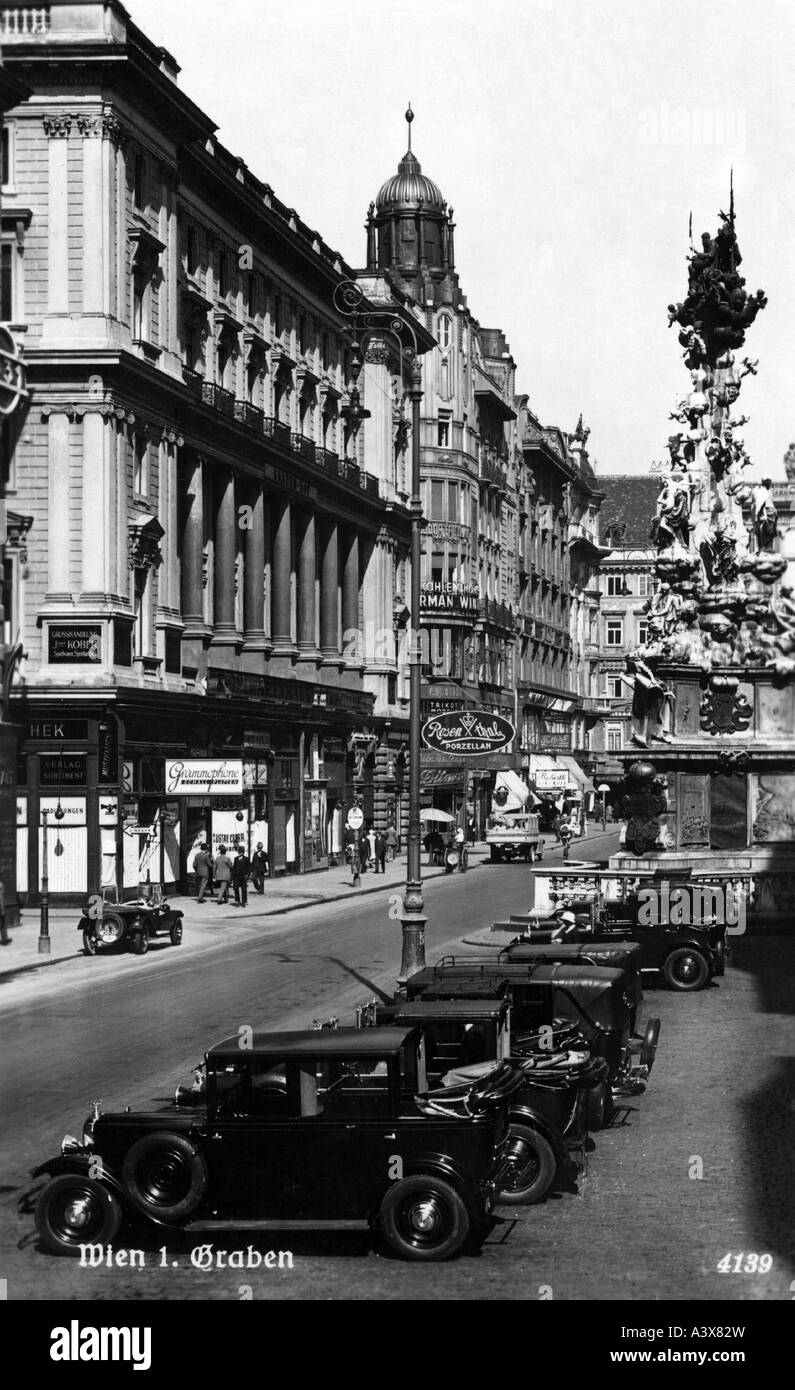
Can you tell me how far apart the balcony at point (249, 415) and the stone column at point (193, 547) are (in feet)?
11.4

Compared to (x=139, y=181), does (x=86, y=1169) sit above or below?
below

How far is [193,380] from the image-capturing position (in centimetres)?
5203

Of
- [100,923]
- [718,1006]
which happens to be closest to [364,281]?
[100,923]

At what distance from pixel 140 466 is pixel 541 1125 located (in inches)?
1344

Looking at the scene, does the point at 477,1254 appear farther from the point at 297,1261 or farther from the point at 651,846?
the point at 651,846

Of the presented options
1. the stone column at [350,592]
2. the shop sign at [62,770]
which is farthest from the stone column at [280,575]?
the shop sign at [62,770]

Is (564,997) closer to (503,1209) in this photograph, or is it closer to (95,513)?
(503,1209)

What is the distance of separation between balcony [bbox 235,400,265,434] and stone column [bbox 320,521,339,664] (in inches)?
390

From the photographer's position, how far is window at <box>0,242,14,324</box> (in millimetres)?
29242

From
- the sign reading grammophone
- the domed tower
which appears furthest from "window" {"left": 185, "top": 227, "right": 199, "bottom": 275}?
the domed tower

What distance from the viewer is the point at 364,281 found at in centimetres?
7706

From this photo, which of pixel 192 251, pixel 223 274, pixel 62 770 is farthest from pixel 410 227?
pixel 62 770

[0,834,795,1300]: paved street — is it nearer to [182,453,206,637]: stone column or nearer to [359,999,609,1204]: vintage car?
[359,999,609,1204]: vintage car

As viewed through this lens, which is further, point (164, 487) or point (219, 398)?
point (219, 398)
